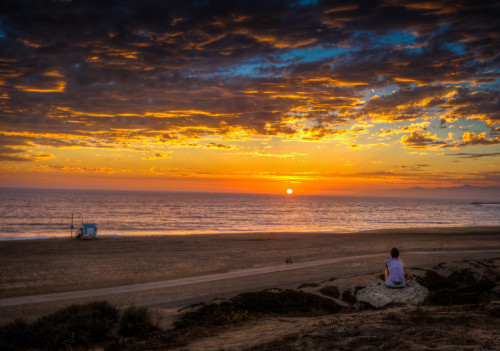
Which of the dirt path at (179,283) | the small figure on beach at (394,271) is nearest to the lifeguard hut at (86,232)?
the dirt path at (179,283)

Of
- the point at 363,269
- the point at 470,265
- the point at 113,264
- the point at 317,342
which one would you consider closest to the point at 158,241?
the point at 113,264

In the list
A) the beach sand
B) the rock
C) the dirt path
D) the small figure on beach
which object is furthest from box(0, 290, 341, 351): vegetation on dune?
the dirt path

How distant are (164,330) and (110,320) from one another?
1.81 meters

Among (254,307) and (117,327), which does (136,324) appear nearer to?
(117,327)

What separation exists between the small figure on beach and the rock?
1.17ft

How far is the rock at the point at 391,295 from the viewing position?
1248 centimetres

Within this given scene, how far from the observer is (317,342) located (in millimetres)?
7438

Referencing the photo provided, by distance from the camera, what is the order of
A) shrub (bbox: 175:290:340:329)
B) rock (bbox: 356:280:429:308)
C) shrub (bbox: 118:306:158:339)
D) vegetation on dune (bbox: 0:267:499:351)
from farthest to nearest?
rock (bbox: 356:280:429:308)
shrub (bbox: 175:290:340:329)
shrub (bbox: 118:306:158:339)
vegetation on dune (bbox: 0:267:499:351)

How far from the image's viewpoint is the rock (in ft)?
40.9

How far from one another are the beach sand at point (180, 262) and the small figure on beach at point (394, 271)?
258 inches

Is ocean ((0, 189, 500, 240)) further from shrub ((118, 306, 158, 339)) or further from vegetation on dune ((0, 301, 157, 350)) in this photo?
shrub ((118, 306, 158, 339))

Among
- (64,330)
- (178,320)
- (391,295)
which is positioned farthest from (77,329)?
(391,295)

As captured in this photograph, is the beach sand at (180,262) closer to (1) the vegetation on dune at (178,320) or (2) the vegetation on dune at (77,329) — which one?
(1) the vegetation on dune at (178,320)

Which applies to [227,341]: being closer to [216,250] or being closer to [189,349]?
[189,349]
